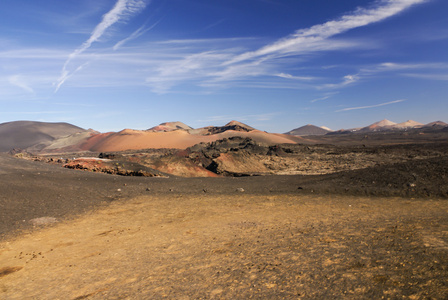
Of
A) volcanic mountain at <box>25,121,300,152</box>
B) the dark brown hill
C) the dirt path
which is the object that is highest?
the dark brown hill

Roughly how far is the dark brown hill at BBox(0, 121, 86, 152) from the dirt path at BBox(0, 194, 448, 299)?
94597mm

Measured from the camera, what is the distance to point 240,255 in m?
5.52

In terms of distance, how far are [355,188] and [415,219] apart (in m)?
4.97

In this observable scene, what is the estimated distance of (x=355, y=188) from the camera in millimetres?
12305

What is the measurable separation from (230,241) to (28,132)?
400 feet

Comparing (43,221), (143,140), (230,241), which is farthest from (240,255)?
(143,140)

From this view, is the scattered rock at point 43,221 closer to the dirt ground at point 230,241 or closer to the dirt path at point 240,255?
the dirt ground at point 230,241

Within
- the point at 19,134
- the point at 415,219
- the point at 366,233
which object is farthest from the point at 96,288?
the point at 19,134

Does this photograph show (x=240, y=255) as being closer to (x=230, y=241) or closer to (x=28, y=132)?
(x=230, y=241)

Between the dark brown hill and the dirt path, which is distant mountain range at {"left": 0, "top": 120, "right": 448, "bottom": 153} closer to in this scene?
the dark brown hill

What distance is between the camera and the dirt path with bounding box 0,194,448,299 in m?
4.15

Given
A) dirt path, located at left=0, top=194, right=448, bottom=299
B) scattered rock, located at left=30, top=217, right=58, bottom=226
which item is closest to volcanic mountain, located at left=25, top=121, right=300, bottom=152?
scattered rock, located at left=30, top=217, right=58, bottom=226

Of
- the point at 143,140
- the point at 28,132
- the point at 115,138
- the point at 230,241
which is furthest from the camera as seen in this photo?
the point at 28,132

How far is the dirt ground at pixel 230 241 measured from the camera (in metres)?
4.26
